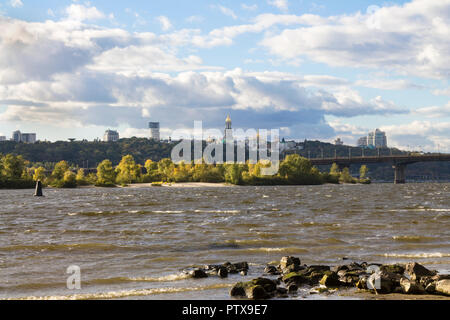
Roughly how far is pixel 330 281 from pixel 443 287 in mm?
4403

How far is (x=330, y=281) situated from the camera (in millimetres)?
22062

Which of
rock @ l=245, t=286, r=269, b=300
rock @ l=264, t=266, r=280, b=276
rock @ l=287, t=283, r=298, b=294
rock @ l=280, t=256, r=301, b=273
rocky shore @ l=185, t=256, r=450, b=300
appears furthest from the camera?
rock @ l=264, t=266, r=280, b=276

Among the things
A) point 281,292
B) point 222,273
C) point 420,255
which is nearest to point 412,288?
point 281,292

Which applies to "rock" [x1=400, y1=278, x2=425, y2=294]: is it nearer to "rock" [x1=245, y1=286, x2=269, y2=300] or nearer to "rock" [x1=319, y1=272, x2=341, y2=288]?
"rock" [x1=319, y1=272, x2=341, y2=288]

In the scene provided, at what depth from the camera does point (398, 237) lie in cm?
4044

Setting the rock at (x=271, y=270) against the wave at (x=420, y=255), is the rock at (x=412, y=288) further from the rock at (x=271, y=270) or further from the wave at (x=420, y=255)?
the wave at (x=420, y=255)

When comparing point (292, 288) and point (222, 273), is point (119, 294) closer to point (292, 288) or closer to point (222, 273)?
point (222, 273)

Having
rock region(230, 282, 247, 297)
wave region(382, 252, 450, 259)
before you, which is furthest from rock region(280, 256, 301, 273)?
wave region(382, 252, 450, 259)

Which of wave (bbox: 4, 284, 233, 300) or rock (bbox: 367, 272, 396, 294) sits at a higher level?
rock (bbox: 367, 272, 396, 294)

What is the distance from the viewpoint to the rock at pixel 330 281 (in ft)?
72.2

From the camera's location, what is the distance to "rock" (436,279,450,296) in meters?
20.0

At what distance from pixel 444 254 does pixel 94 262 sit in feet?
67.8

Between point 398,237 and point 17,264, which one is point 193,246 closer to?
point 17,264
